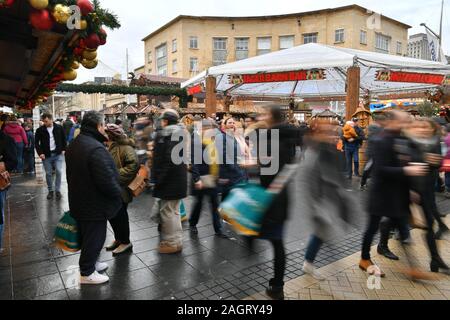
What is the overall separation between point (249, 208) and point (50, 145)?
19.9ft

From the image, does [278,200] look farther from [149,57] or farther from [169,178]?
[149,57]

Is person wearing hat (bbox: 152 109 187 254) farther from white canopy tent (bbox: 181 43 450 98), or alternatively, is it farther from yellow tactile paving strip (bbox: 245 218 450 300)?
white canopy tent (bbox: 181 43 450 98)

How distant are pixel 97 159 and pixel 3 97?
22.1 feet

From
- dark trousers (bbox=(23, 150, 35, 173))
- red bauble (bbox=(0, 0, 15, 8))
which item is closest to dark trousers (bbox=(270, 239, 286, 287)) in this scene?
red bauble (bbox=(0, 0, 15, 8))

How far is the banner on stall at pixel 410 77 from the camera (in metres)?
7.81

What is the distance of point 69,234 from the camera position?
3.39 m

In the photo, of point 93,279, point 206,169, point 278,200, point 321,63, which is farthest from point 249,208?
point 321,63

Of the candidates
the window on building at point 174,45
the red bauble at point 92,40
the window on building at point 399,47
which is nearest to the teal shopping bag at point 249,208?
the red bauble at point 92,40

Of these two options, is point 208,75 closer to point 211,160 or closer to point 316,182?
point 211,160

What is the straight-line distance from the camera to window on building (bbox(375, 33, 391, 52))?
44594 mm

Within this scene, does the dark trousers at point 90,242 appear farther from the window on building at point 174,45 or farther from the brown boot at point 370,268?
the window on building at point 174,45
